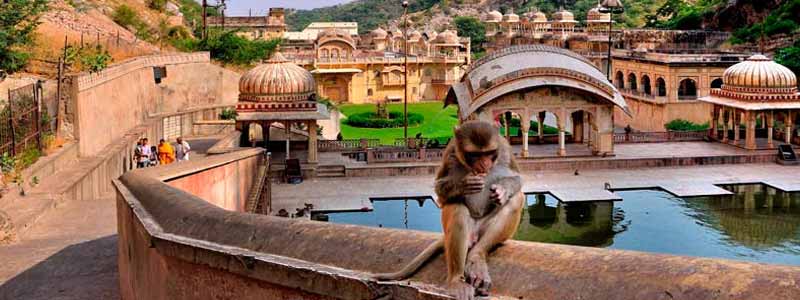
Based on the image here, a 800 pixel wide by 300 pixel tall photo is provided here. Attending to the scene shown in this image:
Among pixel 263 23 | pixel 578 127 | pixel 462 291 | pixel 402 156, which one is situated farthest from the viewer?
pixel 263 23

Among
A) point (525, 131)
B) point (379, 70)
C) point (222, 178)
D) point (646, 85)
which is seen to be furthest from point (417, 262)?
point (379, 70)

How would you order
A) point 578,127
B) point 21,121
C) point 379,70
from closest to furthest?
1. point 21,121
2. point 578,127
3. point 379,70

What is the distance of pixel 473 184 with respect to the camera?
3.91 meters

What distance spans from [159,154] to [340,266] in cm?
1064

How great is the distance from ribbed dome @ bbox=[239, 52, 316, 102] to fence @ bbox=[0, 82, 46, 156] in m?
7.97

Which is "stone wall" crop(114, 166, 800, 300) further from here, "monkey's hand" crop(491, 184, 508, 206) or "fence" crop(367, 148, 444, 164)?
"fence" crop(367, 148, 444, 164)

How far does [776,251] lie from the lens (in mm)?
15109

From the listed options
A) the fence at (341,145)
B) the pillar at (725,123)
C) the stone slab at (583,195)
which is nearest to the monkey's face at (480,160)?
the stone slab at (583,195)

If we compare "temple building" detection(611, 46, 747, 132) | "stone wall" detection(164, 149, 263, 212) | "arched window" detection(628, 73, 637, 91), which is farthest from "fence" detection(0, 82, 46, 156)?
"arched window" detection(628, 73, 637, 91)

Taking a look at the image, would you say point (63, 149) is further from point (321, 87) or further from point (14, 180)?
point (321, 87)

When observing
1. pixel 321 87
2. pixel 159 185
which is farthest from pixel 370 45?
pixel 159 185

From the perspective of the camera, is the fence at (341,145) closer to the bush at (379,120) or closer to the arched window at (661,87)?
the bush at (379,120)

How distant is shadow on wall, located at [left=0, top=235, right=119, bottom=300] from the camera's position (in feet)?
25.6

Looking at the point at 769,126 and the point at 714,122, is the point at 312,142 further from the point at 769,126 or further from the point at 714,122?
the point at 769,126
